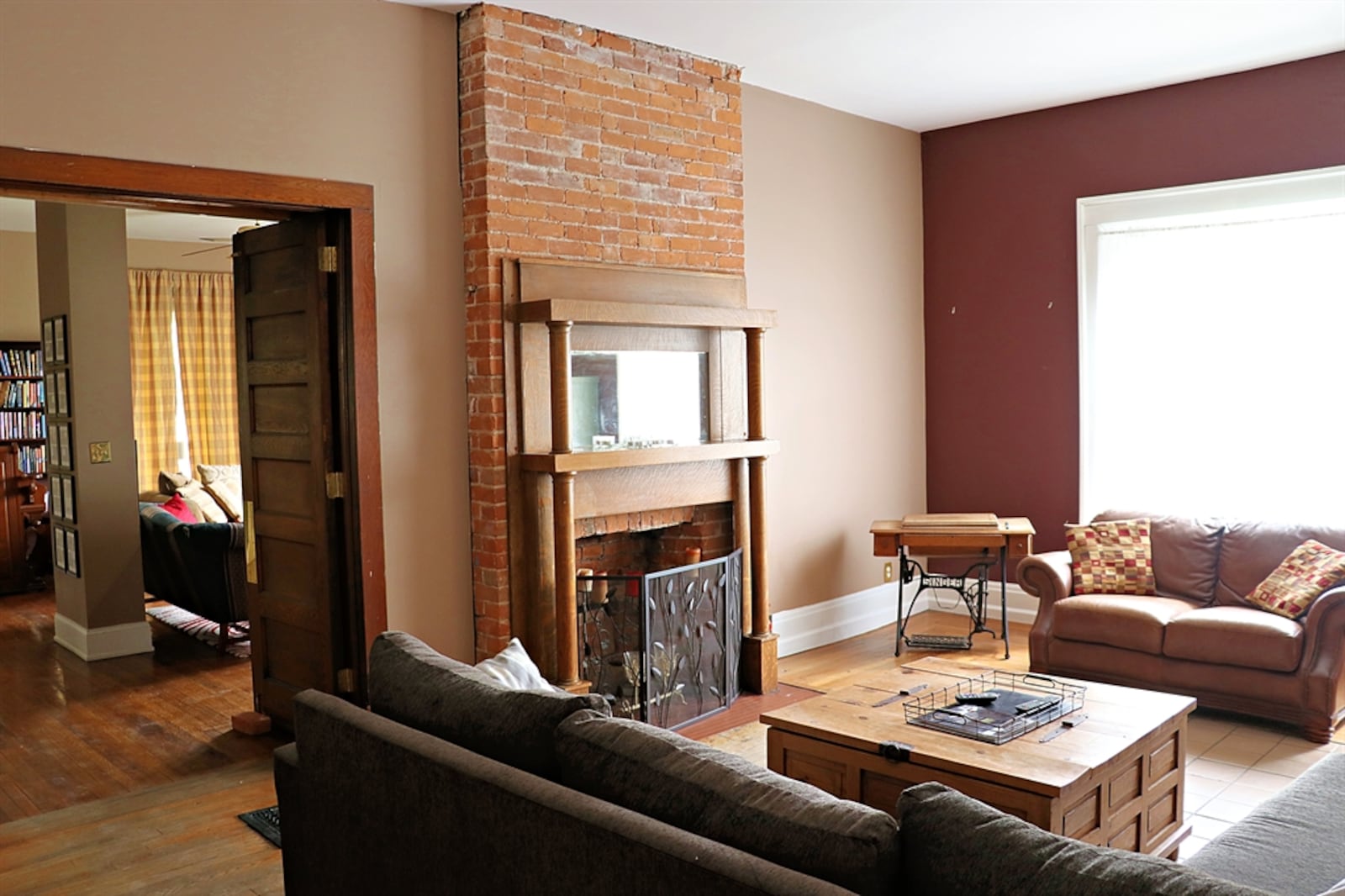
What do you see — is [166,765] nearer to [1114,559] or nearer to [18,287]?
[1114,559]

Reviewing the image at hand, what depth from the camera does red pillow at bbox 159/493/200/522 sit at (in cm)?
725

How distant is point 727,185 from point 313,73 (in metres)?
2.11

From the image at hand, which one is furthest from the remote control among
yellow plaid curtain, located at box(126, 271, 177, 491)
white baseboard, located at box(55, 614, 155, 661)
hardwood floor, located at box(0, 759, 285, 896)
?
yellow plaid curtain, located at box(126, 271, 177, 491)

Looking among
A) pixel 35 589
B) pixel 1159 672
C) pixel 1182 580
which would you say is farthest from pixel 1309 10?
pixel 35 589

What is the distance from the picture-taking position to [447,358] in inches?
178

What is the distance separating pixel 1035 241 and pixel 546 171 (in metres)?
3.26

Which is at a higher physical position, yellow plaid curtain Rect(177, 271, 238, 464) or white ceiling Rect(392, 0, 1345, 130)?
white ceiling Rect(392, 0, 1345, 130)

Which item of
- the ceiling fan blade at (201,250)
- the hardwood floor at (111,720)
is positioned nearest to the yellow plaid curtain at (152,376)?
the ceiling fan blade at (201,250)

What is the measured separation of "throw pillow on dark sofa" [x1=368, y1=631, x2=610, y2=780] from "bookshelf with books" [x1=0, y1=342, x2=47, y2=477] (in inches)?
301

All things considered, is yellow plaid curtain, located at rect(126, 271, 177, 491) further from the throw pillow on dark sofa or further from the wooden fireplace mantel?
the throw pillow on dark sofa

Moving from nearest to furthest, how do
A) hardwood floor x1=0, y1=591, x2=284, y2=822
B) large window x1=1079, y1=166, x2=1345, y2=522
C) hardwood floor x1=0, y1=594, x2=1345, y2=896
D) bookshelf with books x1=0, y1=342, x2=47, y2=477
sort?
hardwood floor x1=0, y1=594, x2=1345, y2=896 → hardwood floor x1=0, y1=591, x2=284, y2=822 → large window x1=1079, y1=166, x2=1345, y2=522 → bookshelf with books x1=0, y1=342, x2=47, y2=477

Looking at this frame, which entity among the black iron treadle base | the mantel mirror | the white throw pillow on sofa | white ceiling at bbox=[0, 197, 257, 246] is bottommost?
the black iron treadle base

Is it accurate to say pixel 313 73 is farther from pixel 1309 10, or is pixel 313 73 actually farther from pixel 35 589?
pixel 35 589

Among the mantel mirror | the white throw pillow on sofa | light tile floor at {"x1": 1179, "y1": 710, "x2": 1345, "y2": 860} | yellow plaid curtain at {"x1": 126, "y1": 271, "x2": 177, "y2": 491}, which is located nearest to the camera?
the white throw pillow on sofa
